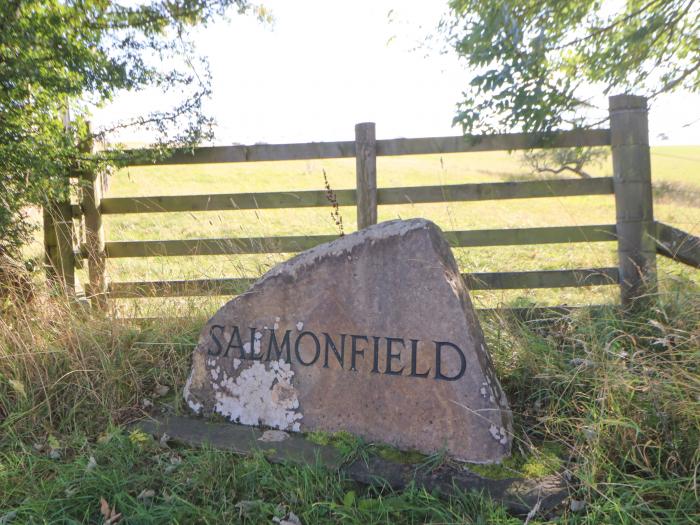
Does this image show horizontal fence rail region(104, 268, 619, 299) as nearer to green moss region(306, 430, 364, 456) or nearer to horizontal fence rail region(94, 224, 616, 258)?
horizontal fence rail region(94, 224, 616, 258)

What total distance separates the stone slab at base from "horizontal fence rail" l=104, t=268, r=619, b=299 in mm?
1601

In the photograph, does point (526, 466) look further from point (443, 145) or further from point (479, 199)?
point (443, 145)

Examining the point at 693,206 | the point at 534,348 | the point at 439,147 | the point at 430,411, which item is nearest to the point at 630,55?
the point at 439,147

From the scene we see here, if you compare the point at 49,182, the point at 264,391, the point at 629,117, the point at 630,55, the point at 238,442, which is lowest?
the point at 238,442

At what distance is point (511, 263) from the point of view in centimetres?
930

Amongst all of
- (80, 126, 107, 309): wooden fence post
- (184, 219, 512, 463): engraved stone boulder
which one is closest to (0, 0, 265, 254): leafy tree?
(80, 126, 107, 309): wooden fence post

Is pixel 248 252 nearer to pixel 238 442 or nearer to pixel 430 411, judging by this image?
pixel 238 442

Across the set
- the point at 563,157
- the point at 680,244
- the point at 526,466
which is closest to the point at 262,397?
the point at 526,466

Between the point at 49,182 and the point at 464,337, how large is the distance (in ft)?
12.6

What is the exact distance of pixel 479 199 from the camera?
17.5 feet

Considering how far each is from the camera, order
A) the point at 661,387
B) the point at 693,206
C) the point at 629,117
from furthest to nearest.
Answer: the point at 693,206, the point at 629,117, the point at 661,387

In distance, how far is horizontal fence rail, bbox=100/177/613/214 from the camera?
5.20m

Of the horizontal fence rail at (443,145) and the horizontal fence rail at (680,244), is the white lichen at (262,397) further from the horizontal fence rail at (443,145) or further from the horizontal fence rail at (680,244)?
the horizontal fence rail at (680,244)

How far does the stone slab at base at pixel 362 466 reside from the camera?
9.25ft
